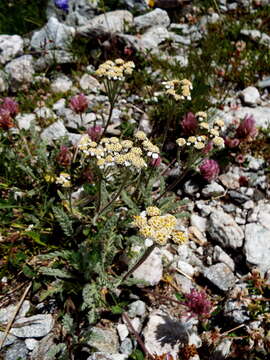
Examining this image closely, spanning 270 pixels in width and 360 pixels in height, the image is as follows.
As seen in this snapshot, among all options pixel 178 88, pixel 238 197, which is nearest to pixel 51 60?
pixel 178 88

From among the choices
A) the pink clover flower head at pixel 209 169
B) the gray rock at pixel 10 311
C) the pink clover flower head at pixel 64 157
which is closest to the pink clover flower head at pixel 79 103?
the pink clover flower head at pixel 64 157

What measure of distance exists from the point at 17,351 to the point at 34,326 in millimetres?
223

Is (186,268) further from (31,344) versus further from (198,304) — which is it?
(31,344)

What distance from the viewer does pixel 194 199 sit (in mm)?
4160

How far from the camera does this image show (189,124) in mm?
4316

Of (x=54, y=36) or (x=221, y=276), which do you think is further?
(x=54, y=36)

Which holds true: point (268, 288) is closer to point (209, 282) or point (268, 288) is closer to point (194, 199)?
point (209, 282)

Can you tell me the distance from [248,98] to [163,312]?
334cm

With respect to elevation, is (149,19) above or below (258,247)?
above

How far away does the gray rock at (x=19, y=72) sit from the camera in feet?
17.0

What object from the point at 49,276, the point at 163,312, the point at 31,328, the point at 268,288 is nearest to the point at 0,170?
the point at 49,276

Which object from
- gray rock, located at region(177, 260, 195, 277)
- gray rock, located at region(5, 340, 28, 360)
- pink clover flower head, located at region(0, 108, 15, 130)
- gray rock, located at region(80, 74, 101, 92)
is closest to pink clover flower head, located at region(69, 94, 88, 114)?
pink clover flower head, located at region(0, 108, 15, 130)

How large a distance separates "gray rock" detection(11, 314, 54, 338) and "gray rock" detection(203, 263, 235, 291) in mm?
1532

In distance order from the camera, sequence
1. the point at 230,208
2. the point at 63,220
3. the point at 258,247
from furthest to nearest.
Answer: the point at 230,208 < the point at 258,247 < the point at 63,220
